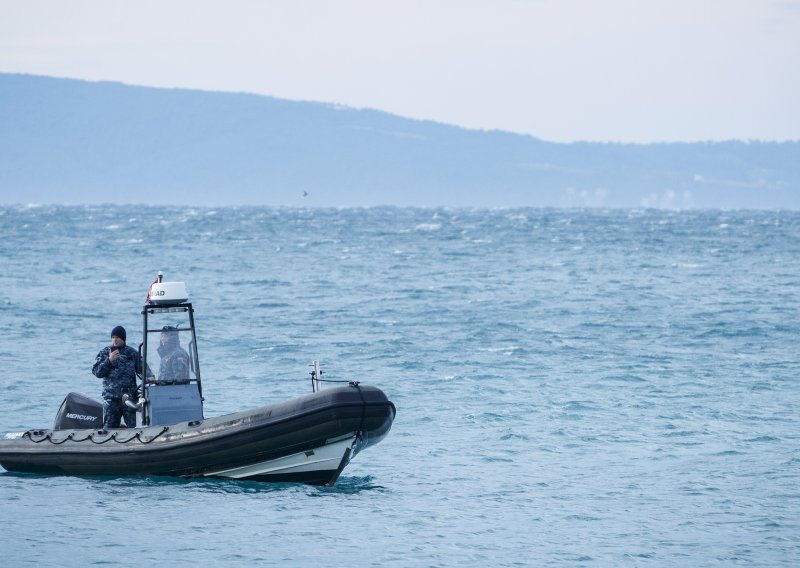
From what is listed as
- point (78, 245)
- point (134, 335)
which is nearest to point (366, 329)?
point (134, 335)

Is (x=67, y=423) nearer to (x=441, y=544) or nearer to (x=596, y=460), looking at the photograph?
(x=441, y=544)

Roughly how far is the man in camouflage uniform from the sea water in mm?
840

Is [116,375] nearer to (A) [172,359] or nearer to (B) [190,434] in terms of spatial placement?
(A) [172,359]

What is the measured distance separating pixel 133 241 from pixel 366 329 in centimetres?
4819

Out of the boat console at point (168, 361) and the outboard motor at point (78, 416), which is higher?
the boat console at point (168, 361)

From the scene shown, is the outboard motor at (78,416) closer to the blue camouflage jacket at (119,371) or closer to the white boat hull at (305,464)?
the blue camouflage jacket at (119,371)

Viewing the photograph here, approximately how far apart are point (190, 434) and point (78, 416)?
1903 mm

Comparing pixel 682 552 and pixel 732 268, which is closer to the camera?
pixel 682 552

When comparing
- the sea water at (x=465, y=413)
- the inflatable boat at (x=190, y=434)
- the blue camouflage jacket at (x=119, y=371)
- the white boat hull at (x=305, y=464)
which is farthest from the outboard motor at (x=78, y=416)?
the white boat hull at (x=305, y=464)

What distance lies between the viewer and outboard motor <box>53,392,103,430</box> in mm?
16266

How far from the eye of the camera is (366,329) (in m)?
34.2

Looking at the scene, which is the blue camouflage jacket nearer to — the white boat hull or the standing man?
the standing man

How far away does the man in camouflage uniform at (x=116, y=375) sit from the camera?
1577cm

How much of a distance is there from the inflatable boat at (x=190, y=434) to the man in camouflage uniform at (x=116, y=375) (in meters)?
0.13
